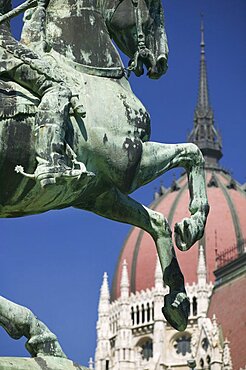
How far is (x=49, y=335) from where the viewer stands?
6992 millimetres

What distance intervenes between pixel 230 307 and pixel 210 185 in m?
21.6

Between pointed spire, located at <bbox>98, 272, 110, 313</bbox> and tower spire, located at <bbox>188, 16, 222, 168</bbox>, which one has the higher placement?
tower spire, located at <bbox>188, 16, 222, 168</bbox>

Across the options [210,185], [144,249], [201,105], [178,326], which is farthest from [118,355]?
[178,326]

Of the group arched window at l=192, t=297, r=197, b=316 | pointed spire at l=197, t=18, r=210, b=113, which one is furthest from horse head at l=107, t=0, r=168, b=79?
pointed spire at l=197, t=18, r=210, b=113

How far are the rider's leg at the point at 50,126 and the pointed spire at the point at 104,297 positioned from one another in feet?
249

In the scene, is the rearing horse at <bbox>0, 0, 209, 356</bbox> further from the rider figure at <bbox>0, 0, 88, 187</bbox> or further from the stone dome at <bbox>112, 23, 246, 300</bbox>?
the stone dome at <bbox>112, 23, 246, 300</bbox>

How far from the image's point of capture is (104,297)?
8375 cm

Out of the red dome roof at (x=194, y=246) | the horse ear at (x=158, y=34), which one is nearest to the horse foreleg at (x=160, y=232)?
the horse ear at (x=158, y=34)

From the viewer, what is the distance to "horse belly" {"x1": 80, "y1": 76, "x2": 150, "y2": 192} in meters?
7.34

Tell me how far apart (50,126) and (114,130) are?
0.51m

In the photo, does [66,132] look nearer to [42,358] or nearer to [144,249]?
[42,358]

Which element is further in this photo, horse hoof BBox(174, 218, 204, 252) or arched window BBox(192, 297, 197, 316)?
arched window BBox(192, 297, 197, 316)

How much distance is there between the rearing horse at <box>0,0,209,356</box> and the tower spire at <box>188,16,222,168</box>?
8251 centimetres

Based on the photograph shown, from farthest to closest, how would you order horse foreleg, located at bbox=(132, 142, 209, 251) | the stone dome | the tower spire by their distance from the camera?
the tower spire
the stone dome
horse foreleg, located at bbox=(132, 142, 209, 251)
